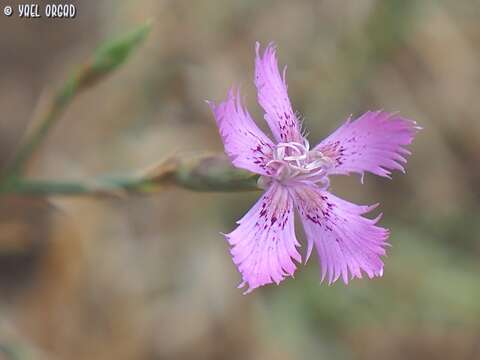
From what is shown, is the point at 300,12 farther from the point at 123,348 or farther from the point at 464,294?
the point at 123,348

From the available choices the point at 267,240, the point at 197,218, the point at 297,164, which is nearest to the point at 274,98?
the point at 297,164

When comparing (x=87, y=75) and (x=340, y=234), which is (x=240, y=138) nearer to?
(x=340, y=234)

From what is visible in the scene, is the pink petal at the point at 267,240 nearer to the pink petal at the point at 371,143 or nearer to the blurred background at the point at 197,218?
the pink petal at the point at 371,143

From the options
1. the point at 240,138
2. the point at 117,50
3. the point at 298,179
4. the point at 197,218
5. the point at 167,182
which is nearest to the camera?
the point at 240,138

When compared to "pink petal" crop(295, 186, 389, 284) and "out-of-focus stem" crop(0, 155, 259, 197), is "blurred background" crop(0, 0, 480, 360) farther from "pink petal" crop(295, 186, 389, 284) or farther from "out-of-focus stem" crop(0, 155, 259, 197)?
"pink petal" crop(295, 186, 389, 284)

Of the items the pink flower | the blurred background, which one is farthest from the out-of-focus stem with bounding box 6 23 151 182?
the blurred background

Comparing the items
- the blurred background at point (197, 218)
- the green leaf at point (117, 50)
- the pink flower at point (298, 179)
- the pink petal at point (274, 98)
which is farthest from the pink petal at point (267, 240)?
the blurred background at point (197, 218)

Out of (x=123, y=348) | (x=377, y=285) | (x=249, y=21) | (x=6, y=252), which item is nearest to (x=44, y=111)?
(x=6, y=252)
